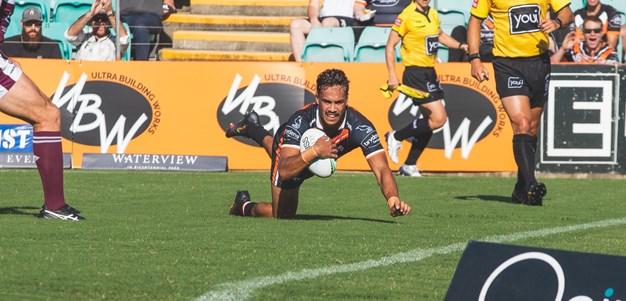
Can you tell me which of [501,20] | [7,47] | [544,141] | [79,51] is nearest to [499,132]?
[544,141]

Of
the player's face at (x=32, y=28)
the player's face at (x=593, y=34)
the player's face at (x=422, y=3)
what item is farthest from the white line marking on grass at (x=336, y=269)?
the player's face at (x=32, y=28)

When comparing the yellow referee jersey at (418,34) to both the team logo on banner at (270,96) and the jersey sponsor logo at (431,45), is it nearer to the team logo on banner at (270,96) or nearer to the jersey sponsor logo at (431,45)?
the jersey sponsor logo at (431,45)

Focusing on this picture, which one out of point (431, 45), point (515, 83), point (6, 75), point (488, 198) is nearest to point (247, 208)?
point (6, 75)

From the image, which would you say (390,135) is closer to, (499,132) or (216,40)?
(499,132)

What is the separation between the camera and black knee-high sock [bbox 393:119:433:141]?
15.4m

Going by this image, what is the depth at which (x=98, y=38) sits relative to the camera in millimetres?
16984

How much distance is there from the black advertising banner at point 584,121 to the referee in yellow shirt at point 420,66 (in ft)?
5.03

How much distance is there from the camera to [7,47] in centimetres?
1733

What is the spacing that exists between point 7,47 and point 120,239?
396 inches

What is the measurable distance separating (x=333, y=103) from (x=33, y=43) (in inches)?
363

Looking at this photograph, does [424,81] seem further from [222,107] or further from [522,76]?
[522,76]

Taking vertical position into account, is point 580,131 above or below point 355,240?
below

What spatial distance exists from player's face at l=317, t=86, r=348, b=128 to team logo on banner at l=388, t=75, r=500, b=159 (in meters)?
7.44

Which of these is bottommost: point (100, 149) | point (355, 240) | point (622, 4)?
point (100, 149)
